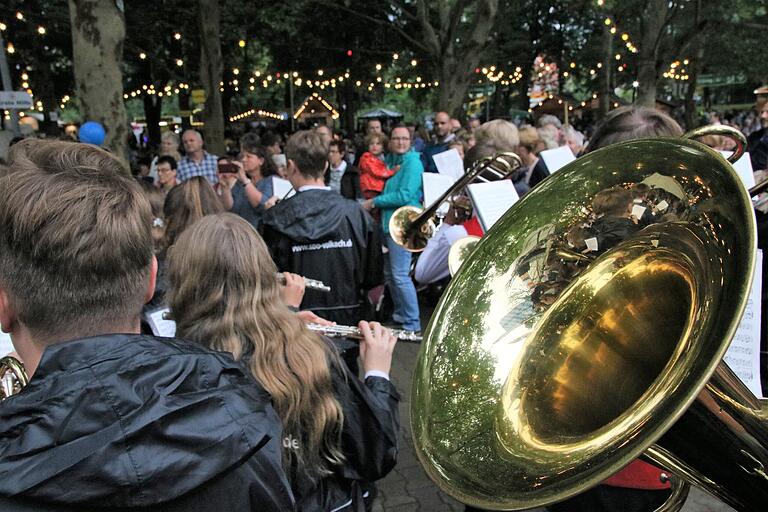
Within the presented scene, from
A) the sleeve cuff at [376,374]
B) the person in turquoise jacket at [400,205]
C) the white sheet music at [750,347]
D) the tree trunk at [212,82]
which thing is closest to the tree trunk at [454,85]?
the tree trunk at [212,82]

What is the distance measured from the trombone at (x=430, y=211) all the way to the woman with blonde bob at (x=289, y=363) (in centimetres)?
194

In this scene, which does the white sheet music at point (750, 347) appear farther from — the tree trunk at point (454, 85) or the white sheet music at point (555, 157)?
the tree trunk at point (454, 85)

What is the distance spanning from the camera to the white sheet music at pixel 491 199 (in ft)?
8.58

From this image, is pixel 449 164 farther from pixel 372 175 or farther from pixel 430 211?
pixel 430 211

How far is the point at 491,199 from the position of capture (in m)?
2.71

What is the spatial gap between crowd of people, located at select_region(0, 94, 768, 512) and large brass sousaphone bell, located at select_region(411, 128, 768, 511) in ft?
0.27

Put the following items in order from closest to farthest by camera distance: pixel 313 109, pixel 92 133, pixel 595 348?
1. pixel 595 348
2. pixel 92 133
3. pixel 313 109

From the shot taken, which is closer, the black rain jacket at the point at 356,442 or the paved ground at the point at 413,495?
the black rain jacket at the point at 356,442

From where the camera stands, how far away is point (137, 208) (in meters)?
1.10

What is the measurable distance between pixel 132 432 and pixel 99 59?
479cm

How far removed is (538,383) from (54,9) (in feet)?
57.5

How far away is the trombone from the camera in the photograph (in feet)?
11.8

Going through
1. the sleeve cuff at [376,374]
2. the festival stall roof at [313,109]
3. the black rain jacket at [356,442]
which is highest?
the sleeve cuff at [376,374]

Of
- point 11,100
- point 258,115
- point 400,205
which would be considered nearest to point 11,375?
point 400,205
